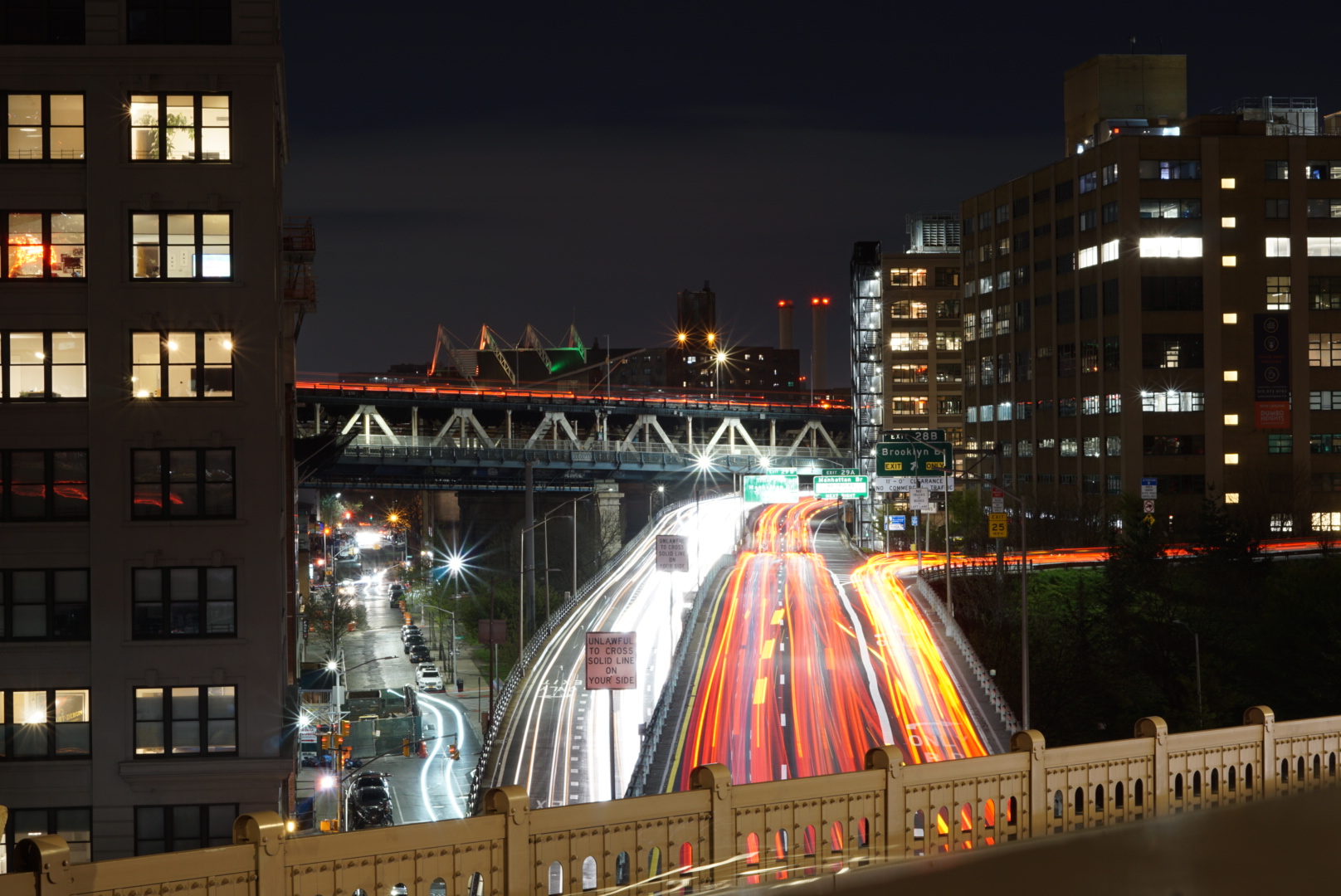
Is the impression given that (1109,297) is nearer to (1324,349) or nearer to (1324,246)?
(1324,246)

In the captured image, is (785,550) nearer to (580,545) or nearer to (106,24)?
(580,545)

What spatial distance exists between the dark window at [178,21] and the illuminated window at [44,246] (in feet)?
12.9

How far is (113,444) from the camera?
80.8ft

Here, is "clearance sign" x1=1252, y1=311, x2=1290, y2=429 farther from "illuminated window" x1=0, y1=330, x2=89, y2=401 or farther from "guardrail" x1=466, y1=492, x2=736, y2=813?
"illuminated window" x1=0, y1=330, x2=89, y2=401

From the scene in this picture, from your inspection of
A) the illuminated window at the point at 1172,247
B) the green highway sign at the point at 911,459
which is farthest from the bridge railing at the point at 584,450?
the green highway sign at the point at 911,459

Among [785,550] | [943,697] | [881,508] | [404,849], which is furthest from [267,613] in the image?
[881,508]

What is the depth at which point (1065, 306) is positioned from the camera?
101875 mm

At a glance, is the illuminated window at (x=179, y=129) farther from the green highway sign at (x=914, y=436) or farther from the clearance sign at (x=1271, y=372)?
the clearance sign at (x=1271, y=372)

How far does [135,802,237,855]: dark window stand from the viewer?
2420cm

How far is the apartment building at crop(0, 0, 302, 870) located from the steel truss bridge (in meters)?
75.8

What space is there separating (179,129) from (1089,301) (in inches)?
3371

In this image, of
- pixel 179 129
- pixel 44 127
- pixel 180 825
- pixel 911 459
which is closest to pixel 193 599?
pixel 180 825

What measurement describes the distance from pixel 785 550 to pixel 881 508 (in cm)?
918

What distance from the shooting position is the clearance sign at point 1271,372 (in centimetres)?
9162
